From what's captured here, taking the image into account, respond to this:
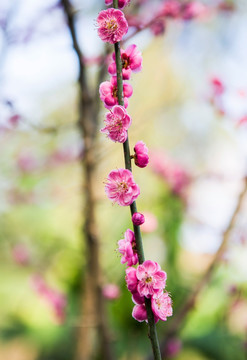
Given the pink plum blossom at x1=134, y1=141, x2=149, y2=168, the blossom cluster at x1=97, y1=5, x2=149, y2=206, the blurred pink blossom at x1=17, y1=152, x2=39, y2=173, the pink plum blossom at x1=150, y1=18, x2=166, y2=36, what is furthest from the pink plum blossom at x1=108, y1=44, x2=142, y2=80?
the blurred pink blossom at x1=17, y1=152, x2=39, y2=173

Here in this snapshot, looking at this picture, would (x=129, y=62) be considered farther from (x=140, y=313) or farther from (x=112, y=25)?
(x=140, y=313)

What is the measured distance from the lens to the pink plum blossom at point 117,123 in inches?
23.5

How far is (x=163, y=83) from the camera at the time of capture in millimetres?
6305

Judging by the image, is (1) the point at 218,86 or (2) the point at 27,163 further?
(2) the point at 27,163

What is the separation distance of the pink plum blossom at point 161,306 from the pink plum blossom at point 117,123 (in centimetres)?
25

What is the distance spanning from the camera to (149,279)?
580 millimetres

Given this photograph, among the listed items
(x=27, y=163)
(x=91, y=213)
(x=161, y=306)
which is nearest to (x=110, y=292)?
(x=91, y=213)

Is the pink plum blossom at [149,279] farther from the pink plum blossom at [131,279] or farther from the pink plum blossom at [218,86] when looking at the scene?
the pink plum blossom at [218,86]

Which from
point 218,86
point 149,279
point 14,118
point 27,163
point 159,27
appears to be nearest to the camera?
point 149,279

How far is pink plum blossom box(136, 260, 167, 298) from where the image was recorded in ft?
1.90

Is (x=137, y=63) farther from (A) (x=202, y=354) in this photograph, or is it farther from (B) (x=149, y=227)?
(A) (x=202, y=354)

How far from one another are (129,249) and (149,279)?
0.18ft

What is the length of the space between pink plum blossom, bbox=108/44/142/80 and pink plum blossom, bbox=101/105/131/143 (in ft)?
0.31

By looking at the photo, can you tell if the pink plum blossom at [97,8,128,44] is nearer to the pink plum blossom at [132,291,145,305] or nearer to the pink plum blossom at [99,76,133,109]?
the pink plum blossom at [99,76,133,109]
